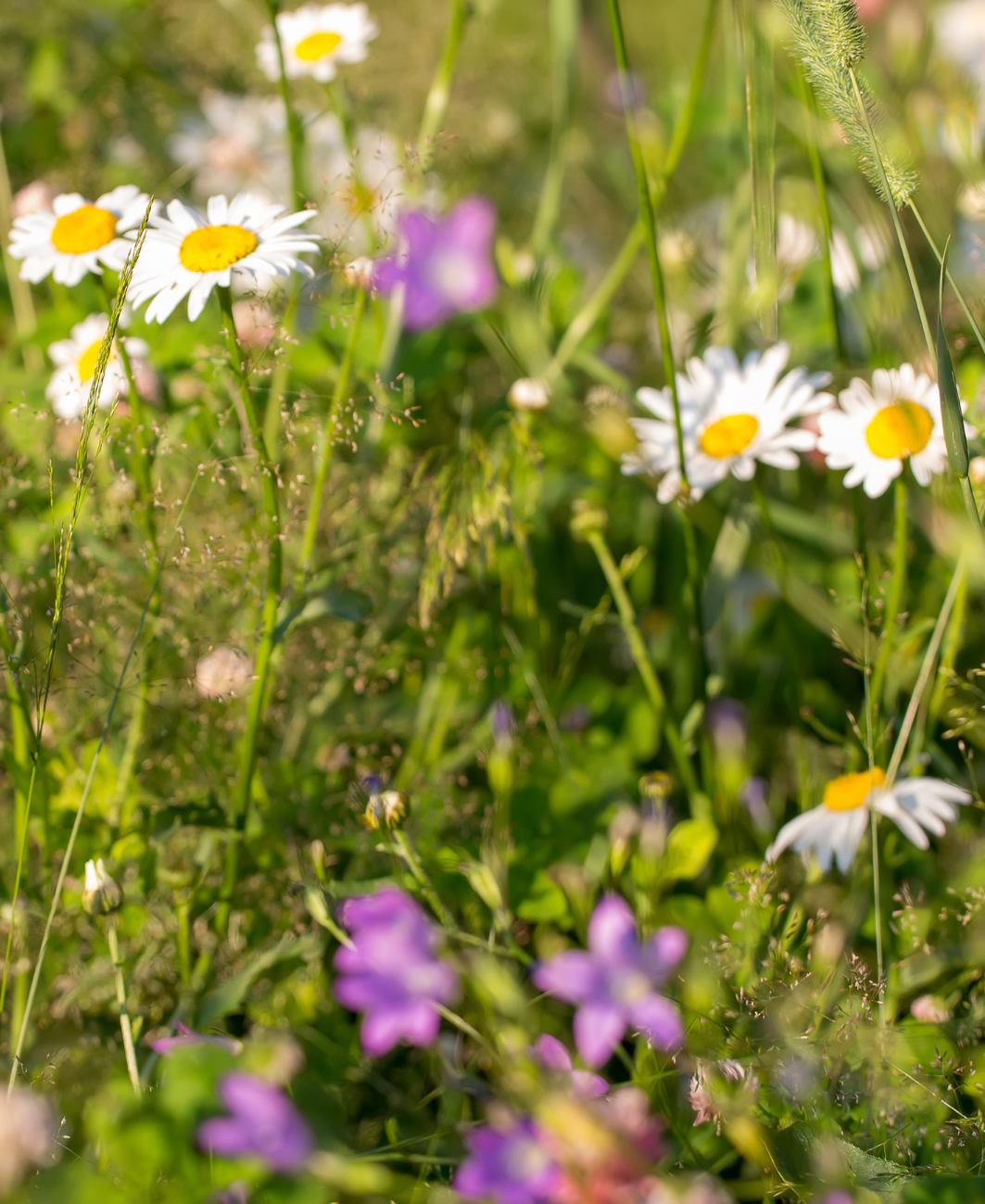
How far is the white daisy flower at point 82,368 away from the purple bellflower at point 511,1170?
1.97 ft

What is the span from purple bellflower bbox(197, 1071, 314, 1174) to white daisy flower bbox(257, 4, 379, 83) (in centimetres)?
87

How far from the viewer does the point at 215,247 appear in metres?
0.61

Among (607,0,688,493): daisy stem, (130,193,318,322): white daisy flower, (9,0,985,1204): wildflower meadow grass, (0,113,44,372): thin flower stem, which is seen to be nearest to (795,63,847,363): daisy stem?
(9,0,985,1204): wildflower meadow grass

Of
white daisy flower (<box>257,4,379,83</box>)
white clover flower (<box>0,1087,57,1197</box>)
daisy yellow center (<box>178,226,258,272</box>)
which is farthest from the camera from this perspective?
white daisy flower (<box>257,4,379,83</box>)

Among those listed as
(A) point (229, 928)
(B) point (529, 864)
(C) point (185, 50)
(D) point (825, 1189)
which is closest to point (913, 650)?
(B) point (529, 864)

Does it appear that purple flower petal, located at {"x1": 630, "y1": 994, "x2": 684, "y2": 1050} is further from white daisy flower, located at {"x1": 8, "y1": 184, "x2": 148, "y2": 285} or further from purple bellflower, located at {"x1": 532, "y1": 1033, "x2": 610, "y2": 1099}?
white daisy flower, located at {"x1": 8, "y1": 184, "x2": 148, "y2": 285}

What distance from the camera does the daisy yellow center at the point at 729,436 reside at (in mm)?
724

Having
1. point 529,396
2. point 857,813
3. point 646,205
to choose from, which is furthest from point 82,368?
point 857,813

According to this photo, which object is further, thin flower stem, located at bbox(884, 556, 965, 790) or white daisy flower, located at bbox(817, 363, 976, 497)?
white daisy flower, located at bbox(817, 363, 976, 497)

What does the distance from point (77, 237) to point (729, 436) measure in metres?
0.48

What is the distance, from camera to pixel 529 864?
0.76 m

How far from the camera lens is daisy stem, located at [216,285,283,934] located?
23.1 inches

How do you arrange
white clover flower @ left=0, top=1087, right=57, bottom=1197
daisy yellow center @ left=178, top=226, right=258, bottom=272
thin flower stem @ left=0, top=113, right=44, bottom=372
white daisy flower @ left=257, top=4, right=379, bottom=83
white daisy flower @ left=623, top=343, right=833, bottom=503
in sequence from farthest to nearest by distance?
thin flower stem @ left=0, top=113, right=44, bottom=372 → white daisy flower @ left=257, top=4, right=379, bottom=83 → white daisy flower @ left=623, top=343, right=833, bottom=503 → daisy yellow center @ left=178, top=226, right=258, bottom=272 → white clover flower @ left=0, top=1087, right=57, bottom=1197

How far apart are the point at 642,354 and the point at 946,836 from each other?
751 millimetres
